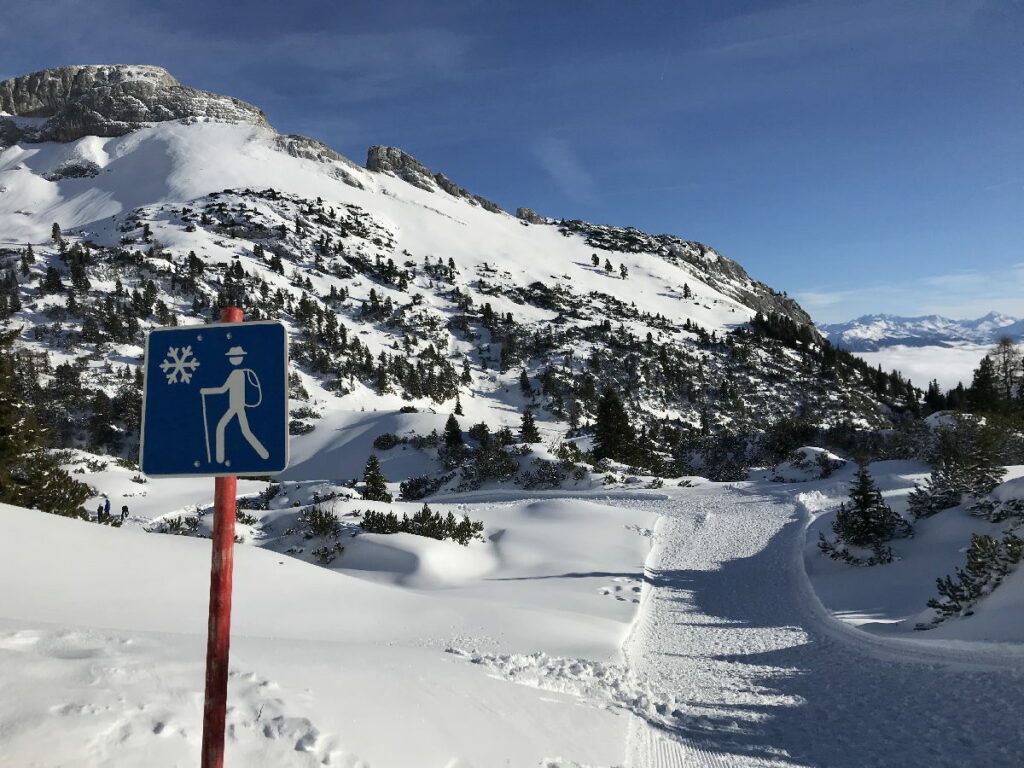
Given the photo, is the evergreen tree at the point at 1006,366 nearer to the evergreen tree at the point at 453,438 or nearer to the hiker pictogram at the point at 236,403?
the evergreen tree at the point at 453,438

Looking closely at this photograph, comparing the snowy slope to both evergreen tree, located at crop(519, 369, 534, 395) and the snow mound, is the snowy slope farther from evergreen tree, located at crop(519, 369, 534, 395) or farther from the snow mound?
evergreen tree, located at crop(519, 369, 534, 395)

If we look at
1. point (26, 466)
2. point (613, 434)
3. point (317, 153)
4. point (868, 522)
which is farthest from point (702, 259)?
point (26, 466)

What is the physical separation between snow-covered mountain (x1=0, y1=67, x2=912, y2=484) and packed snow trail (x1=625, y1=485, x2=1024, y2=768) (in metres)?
16.9

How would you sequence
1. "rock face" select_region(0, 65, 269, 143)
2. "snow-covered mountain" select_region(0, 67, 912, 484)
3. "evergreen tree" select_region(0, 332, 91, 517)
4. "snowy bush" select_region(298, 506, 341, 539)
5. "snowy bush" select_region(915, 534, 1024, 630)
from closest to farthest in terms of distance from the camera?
"snowy bush" select_region(915, 534, 1024, 630)
"evergreen tree" select_region(0, 332, 91, 517)
"snowy bush" select_region(298, 506, 341, 539)
"snow-covered mountain" select_region(0, 67, 912, 484)
"rock face" select_region(0, 65, 269, 143)

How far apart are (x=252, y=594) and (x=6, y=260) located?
229 ft

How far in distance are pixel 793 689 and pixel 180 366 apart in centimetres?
757

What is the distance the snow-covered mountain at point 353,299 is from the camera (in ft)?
146

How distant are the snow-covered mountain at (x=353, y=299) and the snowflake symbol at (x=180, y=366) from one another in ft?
81.2

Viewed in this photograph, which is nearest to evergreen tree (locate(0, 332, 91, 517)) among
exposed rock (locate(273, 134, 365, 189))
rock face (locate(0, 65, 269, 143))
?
exposed rock (locate(273, 134, 365, 189))

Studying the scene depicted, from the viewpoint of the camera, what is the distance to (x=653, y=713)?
233 inches

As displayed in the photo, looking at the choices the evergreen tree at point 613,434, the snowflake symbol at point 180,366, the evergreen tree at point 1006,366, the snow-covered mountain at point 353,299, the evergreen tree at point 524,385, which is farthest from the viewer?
the evergreen tree at point 524,385

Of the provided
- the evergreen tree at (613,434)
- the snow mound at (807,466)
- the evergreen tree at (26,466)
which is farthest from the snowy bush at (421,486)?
the snow mound at (807,466)

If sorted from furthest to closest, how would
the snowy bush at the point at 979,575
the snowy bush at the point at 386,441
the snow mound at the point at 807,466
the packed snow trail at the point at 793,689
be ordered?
the snowy bush at the point at 386,441 < the snow mound at the point at 807,466 < the snowy bush at the point at 979,575 < the packed snow trail at the point at 793,689

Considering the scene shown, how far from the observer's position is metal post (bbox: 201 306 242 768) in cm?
214
